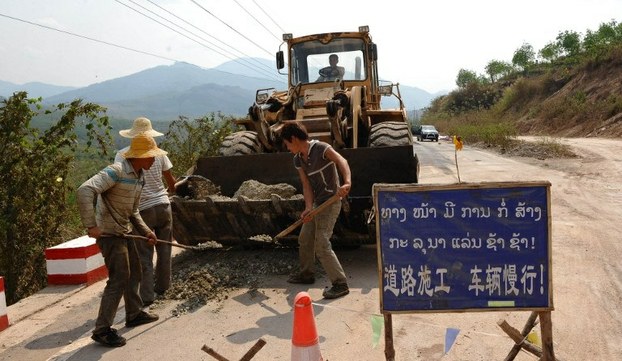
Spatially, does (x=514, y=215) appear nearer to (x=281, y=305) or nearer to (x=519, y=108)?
(x=281, y=305)

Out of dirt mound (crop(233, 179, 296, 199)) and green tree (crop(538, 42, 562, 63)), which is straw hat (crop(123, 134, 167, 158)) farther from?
green tree (crop(538, 42, 562, 63))

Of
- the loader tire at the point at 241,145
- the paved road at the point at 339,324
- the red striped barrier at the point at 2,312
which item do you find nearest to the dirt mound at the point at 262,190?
the paved road at the point at 339,324

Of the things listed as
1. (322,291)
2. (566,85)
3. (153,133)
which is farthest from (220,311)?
(566,85)

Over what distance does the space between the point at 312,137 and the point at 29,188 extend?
3.81 metres

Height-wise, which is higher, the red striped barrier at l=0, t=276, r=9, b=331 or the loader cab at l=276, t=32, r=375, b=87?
the loader cab at l=276, t=32, r=375, b=87

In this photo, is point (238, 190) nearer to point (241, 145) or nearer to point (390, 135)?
point (241, 145)

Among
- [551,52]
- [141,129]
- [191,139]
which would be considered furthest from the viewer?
[551,52]

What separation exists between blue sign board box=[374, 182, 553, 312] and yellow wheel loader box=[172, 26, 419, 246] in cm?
224

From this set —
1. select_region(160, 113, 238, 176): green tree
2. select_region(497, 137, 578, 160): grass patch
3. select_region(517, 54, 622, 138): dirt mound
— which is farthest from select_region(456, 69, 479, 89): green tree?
select_region(160, 113, 238, 176): green tree

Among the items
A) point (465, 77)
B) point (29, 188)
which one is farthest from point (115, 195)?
point (465, 77)

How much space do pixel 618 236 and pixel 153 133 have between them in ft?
19.3

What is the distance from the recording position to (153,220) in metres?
5.28

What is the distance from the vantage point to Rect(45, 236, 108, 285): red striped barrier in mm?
6125

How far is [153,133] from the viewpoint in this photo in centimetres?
508
